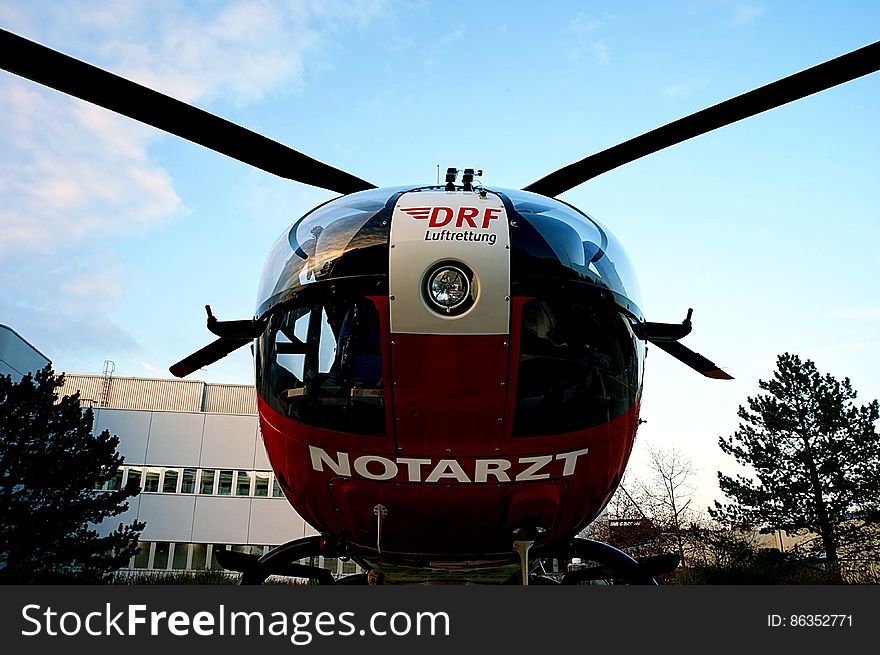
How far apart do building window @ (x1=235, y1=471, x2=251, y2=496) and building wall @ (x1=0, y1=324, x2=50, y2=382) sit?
11222mm

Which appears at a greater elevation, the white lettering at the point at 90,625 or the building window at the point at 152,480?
the building window at the point at 152,480

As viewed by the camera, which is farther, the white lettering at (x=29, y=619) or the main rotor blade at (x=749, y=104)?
the main rotor blade at (x=749, y=104)

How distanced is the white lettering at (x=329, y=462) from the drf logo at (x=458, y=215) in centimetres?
121

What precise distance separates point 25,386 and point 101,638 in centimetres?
2614

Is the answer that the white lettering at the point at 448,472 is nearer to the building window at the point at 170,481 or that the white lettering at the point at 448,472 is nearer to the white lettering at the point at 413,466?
the white lettering at the point at 413,466

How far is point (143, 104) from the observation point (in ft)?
11.9

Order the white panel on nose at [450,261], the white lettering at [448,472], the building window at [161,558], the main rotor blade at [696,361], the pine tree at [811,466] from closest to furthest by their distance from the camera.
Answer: the white panel on nose at [450,261] → the white lettering at [448,472] → the main rotor blade at [696,361] → the pine tree at [811,466] → the building window at [161,558]

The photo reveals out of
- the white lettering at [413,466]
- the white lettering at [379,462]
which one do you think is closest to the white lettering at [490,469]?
the white lettering at [413,466]

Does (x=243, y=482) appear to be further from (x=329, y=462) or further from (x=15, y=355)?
(x=329, y=462)

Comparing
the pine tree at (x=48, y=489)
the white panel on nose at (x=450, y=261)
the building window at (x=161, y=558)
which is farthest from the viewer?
the building window at (x=161, y=558)

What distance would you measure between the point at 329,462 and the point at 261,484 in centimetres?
3634

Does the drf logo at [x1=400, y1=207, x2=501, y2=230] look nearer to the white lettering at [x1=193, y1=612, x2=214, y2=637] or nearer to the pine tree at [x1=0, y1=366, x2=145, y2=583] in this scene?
the white lettering at [x1=193, y1=612, x2=214, y2=637]

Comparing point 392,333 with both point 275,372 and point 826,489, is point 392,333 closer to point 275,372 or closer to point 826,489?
point 275,372

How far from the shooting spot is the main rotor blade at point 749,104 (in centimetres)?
369
